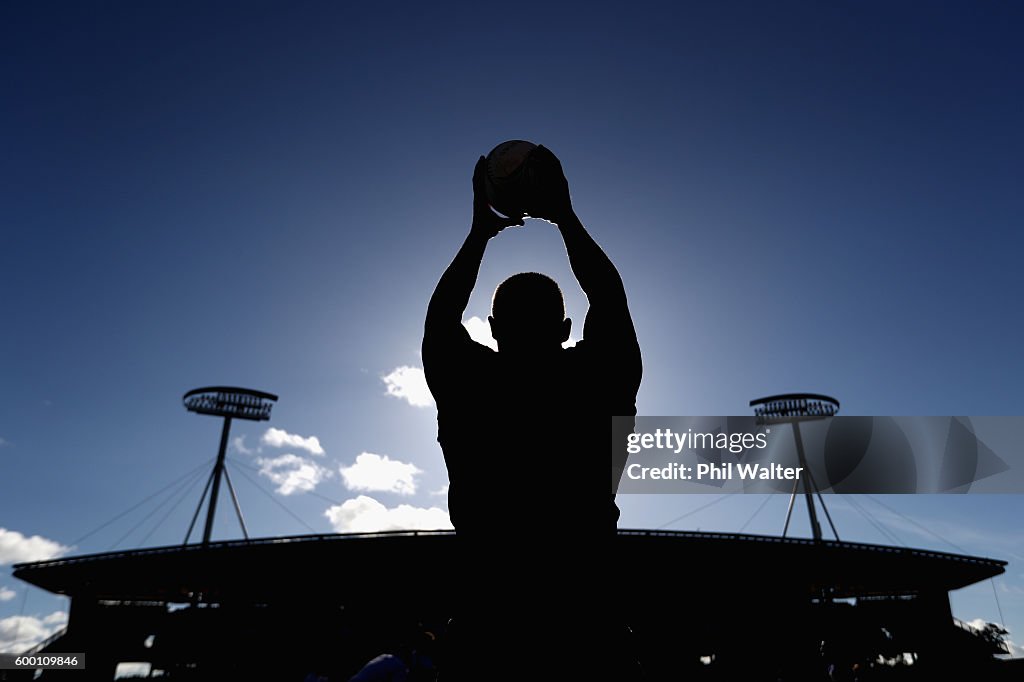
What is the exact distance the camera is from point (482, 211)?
212 centimetres

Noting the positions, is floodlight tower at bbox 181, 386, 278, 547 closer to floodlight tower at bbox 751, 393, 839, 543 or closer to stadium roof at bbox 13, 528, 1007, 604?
stadium roof at bbox 13, 528, 1007, 604

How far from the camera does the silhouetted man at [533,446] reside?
1558mm

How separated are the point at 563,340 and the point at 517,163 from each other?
105 cm

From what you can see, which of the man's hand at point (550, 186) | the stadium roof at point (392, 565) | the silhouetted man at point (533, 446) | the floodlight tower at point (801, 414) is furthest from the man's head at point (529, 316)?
the floodlight tower at point (801, 414)

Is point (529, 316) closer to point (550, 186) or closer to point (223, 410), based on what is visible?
point (550, 186)

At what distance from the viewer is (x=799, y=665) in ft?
90.5

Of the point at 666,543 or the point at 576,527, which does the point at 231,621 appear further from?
the point at 576,527

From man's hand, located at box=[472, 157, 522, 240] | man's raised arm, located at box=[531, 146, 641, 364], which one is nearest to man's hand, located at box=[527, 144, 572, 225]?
man's raised arm, located at box=[531, 146, 641, 364]

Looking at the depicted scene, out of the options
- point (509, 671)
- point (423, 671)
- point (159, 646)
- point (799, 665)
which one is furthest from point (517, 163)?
point (159, 646)

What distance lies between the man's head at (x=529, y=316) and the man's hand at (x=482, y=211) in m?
0.27

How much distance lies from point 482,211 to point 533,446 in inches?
34.8

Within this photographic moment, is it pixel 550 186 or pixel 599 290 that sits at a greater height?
pixel 550 186

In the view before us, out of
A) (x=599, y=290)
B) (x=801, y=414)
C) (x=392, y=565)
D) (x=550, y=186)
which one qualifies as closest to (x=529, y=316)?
(x=599, y=290)

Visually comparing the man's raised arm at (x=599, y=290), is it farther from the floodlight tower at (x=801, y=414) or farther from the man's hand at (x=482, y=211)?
the floodlight tower at (x=801, y=414)
